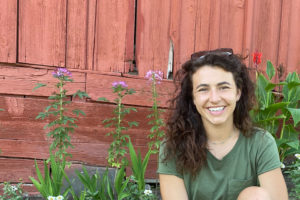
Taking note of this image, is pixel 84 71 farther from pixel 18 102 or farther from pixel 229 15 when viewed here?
pixel 229 15

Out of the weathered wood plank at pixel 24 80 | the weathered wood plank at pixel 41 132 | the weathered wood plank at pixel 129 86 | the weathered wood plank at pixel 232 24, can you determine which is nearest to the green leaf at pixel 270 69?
the weathered wood plank at pixel 232 24

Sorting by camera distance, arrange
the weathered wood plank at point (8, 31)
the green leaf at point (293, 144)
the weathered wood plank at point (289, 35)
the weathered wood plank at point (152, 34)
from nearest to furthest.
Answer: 1. the weathered wood plank at point (8, 31)
2. the green leaf at point (293, 144)
3. the weathered wood plank at point (152, 34)
4. the weathered wood plank at point (289, 35)

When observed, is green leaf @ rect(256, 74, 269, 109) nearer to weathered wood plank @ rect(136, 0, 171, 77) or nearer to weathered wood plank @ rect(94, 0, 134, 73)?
weathered wood plank @ rect(136, 0, 171, 77)

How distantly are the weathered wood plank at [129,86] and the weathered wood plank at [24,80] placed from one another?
0.64 ft

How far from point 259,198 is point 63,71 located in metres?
1.62

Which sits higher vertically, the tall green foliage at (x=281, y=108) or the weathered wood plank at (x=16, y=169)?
the tall green foliage at (x=281, y=108)

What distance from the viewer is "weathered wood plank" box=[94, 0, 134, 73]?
322 cm

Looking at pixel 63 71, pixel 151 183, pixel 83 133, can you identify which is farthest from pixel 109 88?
pixel 151 183

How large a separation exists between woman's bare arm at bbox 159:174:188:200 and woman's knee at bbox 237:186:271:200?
0.37 metres

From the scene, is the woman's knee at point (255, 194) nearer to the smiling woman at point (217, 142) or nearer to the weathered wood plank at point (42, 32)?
the smiling woman at point (217, 142)

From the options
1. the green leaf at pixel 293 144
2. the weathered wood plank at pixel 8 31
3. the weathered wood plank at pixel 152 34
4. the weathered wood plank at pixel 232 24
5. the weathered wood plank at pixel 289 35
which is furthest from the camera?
the weathered wood plank at pixel 289 35

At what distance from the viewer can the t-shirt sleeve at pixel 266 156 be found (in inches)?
79.0

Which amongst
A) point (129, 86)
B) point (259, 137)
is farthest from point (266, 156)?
point (129, 86)

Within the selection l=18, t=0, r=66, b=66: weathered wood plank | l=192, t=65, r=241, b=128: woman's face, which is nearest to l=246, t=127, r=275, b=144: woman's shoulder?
l=192, t=65, r=241, b=128: woman's face
